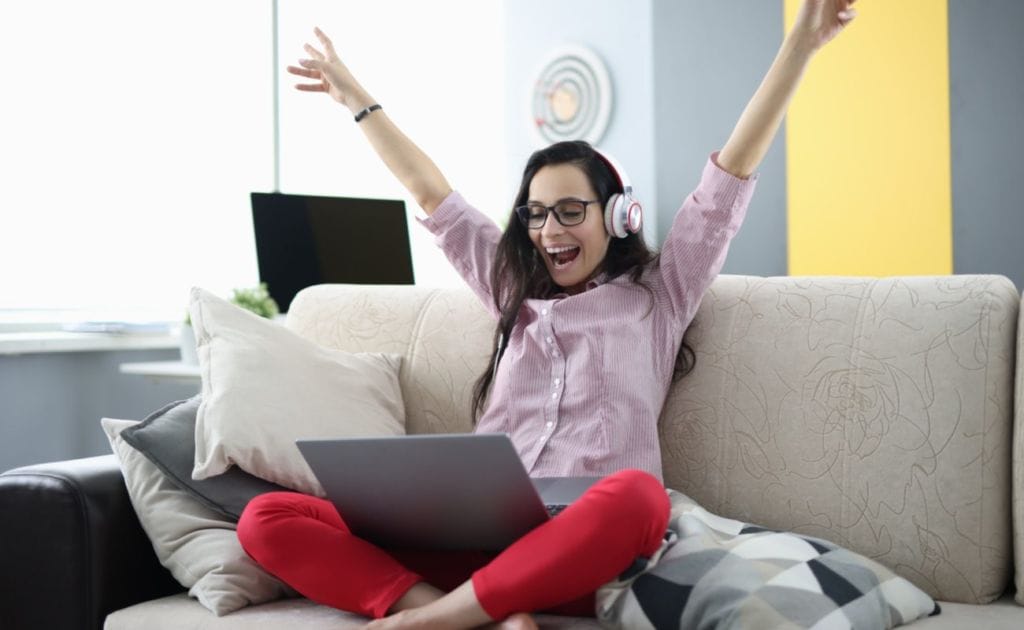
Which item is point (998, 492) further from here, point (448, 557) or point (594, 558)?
point (448, 557)

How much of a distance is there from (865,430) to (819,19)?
0.66m

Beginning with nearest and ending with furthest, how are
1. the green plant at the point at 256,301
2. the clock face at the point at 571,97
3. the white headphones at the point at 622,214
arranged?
the white headphones at the point at 622,214 → the green plant at the point at 256,301 → the clock face at the point at 571,97

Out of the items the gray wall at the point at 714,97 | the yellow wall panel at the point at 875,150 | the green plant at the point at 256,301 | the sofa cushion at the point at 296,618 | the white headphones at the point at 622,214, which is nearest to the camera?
the sofa cushion at the point at 296,618

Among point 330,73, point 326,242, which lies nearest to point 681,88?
point 326,242

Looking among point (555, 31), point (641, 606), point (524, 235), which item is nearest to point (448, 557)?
point (641, 606)

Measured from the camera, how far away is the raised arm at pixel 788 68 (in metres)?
1.62

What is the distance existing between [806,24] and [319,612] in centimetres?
118

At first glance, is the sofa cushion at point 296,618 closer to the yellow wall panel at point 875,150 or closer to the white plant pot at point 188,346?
the white plant pot at point 188,346

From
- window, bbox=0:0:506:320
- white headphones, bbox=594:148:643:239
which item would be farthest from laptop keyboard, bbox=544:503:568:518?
window, bbox=0:0:506:320

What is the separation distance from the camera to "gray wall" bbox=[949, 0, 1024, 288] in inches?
144

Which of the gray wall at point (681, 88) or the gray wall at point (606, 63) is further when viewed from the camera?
the gray wall at point (606, 63)

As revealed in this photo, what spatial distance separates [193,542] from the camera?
1.51 m

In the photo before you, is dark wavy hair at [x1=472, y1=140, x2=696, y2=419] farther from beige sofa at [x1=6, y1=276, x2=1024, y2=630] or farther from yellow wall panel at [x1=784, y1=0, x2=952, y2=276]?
yellow wall panel at [x1=784, y1=0, x2=952, y2=276]

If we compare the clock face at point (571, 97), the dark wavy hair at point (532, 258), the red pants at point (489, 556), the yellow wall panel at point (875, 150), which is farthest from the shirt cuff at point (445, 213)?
the clock face at point (571, 97)
